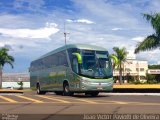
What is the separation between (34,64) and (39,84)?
10.8 ft

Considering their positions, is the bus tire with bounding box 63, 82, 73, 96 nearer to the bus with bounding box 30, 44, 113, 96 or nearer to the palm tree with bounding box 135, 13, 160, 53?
the bus with bounding box 30, 44, 113, 96

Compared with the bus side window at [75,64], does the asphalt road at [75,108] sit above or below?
below

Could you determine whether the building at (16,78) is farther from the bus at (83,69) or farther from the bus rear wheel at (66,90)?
the bus at (83,69)

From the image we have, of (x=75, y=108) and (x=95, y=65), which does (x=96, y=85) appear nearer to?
(x=95, y=65)

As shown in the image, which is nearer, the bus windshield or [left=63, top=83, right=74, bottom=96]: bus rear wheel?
the bus windshield

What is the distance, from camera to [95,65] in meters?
25.0

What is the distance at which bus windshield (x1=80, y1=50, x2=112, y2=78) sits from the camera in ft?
81.1

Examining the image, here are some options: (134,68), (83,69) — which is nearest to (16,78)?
(134,68)

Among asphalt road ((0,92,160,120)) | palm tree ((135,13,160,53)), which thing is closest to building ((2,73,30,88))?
palm tree ((135,13,160,53))

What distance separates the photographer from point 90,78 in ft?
81.5

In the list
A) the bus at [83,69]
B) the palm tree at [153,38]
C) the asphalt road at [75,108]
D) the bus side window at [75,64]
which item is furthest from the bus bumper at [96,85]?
the palm tree at [153,38]

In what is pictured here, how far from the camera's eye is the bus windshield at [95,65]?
81.1ft

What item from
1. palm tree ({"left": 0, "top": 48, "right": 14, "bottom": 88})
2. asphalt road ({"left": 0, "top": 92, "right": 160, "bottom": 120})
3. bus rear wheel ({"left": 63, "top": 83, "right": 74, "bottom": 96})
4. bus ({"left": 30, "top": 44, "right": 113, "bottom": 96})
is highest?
palm tree ({"left": 0, "top": 48, "right": 14, "bottom": 88})

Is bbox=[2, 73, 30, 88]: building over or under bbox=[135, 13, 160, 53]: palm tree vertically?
under
